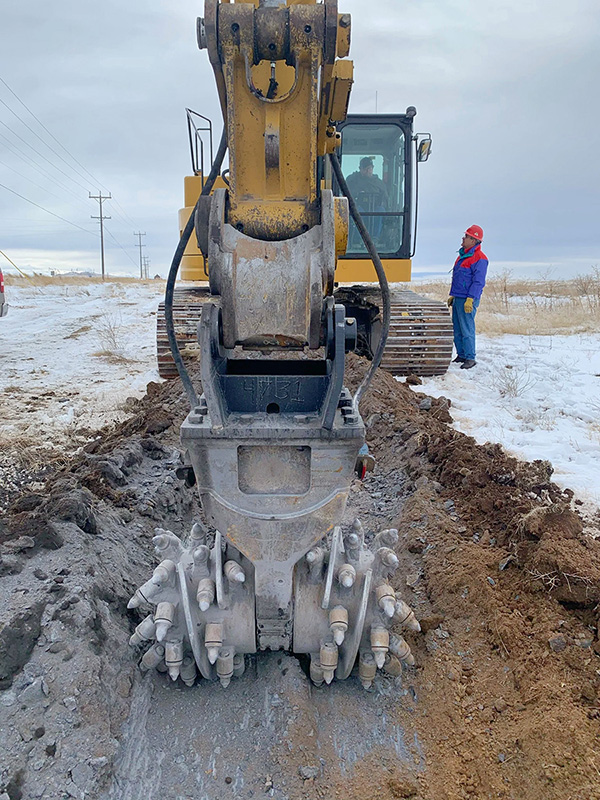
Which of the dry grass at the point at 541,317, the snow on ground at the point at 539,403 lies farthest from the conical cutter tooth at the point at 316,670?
the dry grass at the point at 541,317

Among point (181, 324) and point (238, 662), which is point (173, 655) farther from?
point (181, 324)

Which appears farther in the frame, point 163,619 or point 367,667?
point 367,667

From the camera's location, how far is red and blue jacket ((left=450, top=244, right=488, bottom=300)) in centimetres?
803

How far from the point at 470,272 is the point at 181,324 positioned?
13.5 ft

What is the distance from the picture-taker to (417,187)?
279 inches

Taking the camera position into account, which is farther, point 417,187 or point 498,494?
point 417,187

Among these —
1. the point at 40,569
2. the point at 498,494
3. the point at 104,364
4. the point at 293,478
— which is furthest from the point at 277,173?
the point at 104,364

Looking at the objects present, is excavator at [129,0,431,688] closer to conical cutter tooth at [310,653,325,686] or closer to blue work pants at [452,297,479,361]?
conical cutter tooth at [310,653,325,686]

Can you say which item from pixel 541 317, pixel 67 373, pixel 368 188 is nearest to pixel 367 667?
pixel 368 188

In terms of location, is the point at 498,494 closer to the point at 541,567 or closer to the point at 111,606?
the point at 541,567

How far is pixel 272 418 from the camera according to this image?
Answer: 210 cm

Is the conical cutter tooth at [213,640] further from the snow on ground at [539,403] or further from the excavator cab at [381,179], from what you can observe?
the excavator cab at [381,179]

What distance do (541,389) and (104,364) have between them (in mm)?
6428

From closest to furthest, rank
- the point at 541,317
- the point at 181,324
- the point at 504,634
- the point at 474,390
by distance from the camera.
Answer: the point at 504,634 → the point at 181,324 → the point at 474,390 → the point at 541,317
